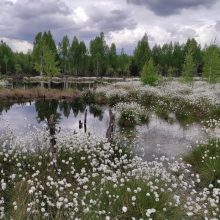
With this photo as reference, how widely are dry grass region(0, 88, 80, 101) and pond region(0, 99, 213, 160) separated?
10.1ft

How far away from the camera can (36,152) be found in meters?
10.7

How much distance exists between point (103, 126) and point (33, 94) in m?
21.5

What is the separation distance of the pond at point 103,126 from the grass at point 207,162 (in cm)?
149

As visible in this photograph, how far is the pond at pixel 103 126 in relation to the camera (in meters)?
16.5

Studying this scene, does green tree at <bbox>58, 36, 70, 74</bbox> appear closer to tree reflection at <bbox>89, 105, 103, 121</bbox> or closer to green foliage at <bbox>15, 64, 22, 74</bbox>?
green foliage at <bbox>15, 64, 22, 74</bbox>

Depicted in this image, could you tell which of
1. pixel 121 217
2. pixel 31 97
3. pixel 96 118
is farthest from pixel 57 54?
pixel 121 217

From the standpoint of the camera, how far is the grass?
10875 millimetres

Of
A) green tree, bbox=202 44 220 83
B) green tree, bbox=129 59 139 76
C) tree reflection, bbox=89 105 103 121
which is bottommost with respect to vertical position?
tree reflection, bbox=89 105 103 121

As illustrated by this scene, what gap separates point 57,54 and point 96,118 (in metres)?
73.5

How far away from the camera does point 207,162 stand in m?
A: 11.9

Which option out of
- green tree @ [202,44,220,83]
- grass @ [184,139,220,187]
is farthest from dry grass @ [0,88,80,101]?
grass @ [184,139,220,187]

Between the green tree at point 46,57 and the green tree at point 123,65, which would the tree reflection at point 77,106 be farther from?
the green tree at point 123,65

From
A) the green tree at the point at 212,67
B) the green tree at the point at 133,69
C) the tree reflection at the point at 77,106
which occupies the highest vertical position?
the green tree at the point at 212,67

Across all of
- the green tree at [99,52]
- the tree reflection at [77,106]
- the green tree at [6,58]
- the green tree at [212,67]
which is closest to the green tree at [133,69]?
the green tree at [99,52]
